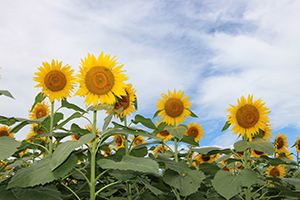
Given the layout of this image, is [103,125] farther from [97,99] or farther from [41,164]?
[41,164]

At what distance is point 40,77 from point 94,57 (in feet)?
5.21

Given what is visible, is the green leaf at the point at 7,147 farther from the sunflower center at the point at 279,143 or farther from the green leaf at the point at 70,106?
the sunflower center at the point at 279,143

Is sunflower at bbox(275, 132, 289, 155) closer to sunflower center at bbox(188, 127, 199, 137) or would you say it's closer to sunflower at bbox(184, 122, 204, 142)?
sunflower at bbox(184, 122, 204, 142)

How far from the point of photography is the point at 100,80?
319 cm

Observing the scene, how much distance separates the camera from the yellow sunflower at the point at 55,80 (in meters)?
4.17

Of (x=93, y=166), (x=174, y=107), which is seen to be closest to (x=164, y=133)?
(x=174, y=107)

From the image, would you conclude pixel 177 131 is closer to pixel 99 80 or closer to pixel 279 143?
pixel 99 80

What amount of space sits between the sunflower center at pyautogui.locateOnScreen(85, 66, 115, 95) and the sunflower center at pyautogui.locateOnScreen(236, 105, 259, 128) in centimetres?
233

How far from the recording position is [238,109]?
4.34m

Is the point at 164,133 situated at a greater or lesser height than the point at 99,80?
greater

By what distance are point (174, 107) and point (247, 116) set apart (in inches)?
55.2

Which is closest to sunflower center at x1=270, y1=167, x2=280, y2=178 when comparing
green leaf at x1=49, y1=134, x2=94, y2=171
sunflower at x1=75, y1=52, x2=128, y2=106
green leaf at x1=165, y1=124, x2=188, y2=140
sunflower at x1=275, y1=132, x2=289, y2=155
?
sunflower at x1=275, y1=132, x2=289, y2=155

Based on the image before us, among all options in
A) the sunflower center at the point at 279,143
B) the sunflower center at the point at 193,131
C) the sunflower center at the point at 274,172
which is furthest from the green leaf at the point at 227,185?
the sunflower center at the point at 279,143

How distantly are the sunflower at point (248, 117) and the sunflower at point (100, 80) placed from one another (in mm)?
2177
